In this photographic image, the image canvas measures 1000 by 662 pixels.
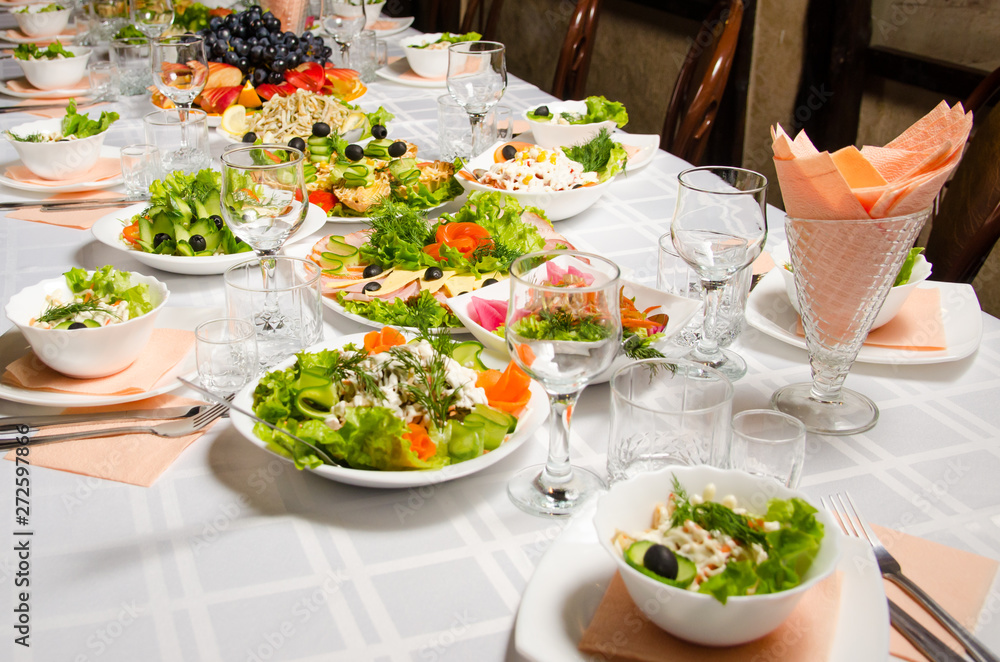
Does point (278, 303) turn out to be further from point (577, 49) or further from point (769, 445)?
point (577, 49)

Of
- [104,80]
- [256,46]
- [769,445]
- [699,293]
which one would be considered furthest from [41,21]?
[769,445]

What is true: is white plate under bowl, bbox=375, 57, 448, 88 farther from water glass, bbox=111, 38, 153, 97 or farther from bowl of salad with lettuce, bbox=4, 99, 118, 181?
bowl of salad with lettuce, bbox=4, 99, 118, 181

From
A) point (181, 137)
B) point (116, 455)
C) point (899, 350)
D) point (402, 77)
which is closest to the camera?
point (116, 455)

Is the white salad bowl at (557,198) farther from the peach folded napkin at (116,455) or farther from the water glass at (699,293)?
the peach folded napkin at (116,455)

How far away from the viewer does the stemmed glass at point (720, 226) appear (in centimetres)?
107

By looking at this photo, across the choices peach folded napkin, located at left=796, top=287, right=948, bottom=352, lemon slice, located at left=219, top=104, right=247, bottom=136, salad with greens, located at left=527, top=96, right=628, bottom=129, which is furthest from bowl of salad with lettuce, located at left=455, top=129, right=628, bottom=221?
lemon slice, located at left=219, top=104, right=247, bottom=136

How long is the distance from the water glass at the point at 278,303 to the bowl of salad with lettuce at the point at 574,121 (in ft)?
3.01

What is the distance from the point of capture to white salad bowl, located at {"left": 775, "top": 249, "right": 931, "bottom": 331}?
3.93 ft

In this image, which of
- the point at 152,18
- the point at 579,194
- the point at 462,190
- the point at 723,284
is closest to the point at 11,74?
the point at 152,18

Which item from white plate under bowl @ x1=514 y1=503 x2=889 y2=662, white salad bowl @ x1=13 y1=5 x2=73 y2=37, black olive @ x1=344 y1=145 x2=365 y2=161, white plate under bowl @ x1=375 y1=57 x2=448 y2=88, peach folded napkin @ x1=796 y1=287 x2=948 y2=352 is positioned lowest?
white salad bowl @ x1=13 y1=5 x2=73 y2=37

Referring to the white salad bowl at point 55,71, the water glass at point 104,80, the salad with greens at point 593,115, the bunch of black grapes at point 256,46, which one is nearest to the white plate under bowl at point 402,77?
the bunch of black grapes at point 256,46

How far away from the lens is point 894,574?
32.1 inches

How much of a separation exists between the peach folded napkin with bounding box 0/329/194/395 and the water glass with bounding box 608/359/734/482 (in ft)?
1.99

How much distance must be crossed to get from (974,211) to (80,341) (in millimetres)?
1654
